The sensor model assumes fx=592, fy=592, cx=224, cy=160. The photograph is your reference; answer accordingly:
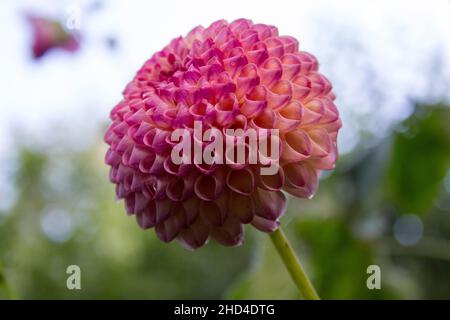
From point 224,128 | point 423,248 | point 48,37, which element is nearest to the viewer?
point 224,128

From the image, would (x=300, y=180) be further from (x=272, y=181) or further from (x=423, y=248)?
(x=423, y=248)

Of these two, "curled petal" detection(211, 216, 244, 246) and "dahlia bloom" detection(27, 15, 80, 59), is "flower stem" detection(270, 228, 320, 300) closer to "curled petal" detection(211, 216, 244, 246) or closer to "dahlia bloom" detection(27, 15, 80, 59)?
"curled petal" detection(211, 216, 244, 246)

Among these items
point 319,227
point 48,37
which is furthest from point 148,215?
point 319,227

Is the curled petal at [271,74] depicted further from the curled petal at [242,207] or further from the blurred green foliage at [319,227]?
the blurred green foliage at [319,227]

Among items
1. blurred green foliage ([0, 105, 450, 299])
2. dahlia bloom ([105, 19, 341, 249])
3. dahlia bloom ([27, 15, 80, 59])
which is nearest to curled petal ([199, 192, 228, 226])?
dahlia bloom ([105, 19, 341, 249])

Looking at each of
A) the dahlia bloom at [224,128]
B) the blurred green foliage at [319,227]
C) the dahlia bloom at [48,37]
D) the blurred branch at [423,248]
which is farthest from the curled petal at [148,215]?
the blurred branch at [423,248]
